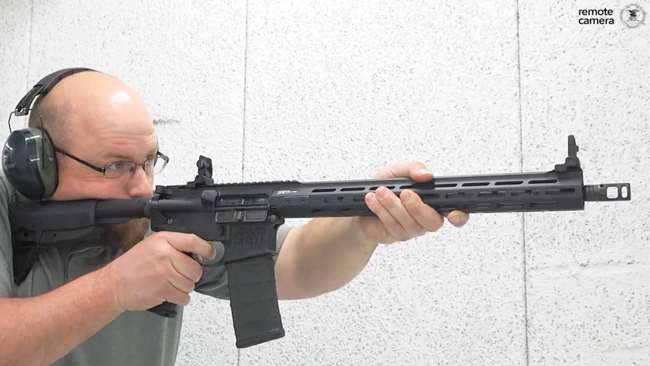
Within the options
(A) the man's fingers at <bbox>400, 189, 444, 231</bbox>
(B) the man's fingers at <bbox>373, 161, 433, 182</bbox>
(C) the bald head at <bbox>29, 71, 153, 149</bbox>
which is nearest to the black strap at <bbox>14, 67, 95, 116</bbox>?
(C) the bald head at <bbox>29, 71, 153, 149</bbox>

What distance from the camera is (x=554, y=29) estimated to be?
6.89ft

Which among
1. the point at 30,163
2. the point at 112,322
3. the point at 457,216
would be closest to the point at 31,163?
the point at 30,163

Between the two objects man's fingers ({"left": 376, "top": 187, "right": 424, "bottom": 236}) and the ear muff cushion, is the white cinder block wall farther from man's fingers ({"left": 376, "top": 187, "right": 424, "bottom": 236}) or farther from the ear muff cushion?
the ear muff cushion

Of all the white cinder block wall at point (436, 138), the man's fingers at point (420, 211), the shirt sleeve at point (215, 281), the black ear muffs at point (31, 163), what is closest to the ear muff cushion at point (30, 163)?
the black ear muffs at point (31, 163)

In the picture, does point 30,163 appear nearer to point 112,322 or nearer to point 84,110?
point 84,110

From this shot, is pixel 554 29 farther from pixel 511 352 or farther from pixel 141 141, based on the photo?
pixel 141 141

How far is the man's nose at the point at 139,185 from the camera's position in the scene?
1839 millimetres

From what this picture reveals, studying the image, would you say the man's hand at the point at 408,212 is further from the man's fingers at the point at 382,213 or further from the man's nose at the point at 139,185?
the man's nose at the point at 139,185

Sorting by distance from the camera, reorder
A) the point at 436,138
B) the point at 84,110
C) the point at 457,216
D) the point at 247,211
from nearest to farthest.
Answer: the point at 457,216 → the point at 247,211 → the point at 84,110 → the point at 436,138

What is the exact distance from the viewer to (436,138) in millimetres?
2199

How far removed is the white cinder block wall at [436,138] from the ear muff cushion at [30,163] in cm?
83

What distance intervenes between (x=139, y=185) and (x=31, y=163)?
0.28 meters

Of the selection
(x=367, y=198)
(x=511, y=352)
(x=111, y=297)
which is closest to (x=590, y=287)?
(x=511, y=352)

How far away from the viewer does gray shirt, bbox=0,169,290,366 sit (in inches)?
71.0
